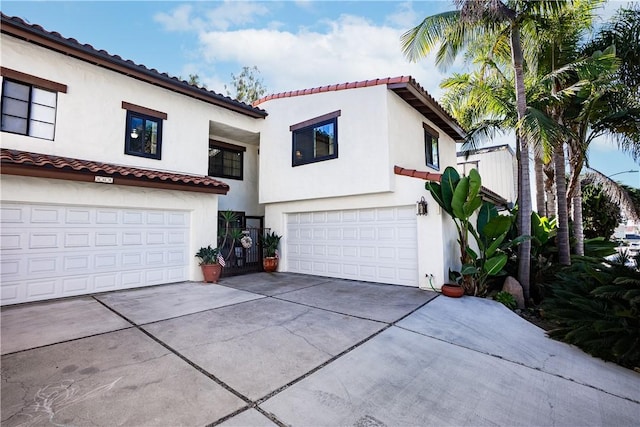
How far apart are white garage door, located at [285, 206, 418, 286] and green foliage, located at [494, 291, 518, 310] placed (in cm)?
210

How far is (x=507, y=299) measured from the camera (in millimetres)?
7305

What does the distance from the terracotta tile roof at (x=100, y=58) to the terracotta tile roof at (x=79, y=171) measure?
2757mm

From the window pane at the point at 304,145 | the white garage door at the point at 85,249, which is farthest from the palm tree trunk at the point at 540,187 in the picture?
the white garage door at the point at 85,249

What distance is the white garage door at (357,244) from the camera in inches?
341

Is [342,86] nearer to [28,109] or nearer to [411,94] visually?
[411,94]

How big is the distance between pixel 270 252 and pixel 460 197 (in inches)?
282

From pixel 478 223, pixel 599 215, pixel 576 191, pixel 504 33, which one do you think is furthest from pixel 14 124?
pixel 599 215

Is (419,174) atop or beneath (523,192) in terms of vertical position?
atop

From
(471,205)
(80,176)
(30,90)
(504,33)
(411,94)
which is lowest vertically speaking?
(471,205)

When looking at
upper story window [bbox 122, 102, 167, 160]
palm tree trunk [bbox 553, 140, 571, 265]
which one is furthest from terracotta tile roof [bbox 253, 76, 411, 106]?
palm tree trunk [bbox 553, 140, 571, 265]

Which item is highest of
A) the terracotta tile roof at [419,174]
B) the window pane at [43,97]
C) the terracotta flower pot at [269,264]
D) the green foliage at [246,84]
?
the green foliage at [246,84]

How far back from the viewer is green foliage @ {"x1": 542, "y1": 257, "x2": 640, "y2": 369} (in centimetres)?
412

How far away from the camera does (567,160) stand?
35.3ft

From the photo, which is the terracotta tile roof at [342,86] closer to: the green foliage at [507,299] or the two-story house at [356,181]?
the two-story house at [356,181]
